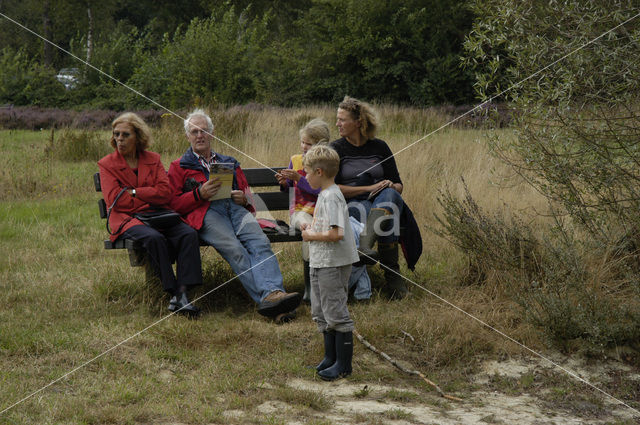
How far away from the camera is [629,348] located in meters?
4.30

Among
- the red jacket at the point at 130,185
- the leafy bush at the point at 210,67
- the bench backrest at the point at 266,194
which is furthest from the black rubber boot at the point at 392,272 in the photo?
the leafy bush at the point at 210,67

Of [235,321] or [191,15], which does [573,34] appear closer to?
[235,321]

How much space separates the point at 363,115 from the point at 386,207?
71 cm

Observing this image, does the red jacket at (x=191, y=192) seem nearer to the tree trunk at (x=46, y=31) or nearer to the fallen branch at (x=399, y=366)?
the fallen branch at (x=399, y=366)

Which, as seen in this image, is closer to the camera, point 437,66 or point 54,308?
point 54,308

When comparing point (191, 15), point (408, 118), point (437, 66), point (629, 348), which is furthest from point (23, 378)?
point (191, 15)

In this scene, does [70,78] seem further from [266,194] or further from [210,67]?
[266,194]

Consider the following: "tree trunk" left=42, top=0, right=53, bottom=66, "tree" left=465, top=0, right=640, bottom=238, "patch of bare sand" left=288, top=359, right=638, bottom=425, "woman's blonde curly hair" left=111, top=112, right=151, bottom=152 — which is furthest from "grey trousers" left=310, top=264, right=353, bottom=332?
"tree trunk" left=42, top=0, right=53, bottom=66

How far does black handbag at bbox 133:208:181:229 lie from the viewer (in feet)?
16.5

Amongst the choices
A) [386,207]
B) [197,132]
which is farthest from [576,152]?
[197,132]

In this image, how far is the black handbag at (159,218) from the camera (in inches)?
198

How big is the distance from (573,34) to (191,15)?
32082 millimetres

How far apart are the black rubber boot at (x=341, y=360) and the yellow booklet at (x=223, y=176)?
1667 millimetres

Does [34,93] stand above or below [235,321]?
above
